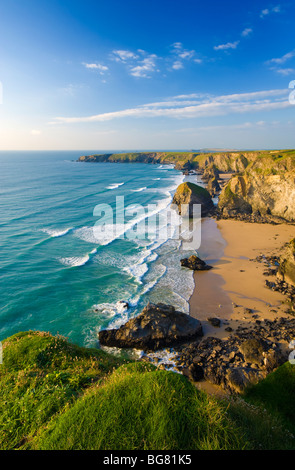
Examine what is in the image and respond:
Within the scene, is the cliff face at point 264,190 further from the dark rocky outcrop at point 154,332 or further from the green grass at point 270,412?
the green grass at point 270,412

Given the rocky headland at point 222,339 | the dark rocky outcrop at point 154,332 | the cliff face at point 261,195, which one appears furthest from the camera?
the cliff face at point 261,195

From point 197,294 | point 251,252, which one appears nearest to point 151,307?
point 197,294

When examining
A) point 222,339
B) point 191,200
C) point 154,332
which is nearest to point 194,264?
point 222,339

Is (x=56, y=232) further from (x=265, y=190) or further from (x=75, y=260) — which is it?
(x=265, y=190)

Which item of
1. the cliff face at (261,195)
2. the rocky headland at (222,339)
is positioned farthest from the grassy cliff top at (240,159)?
the rocky headland at (222,339)

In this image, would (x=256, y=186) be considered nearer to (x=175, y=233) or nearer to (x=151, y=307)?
(x=175, y=233)

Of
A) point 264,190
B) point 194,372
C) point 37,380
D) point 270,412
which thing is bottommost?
point 194,372
